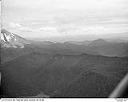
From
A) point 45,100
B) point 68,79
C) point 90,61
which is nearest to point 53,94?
point 45,100

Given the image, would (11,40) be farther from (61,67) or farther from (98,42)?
(98,42)

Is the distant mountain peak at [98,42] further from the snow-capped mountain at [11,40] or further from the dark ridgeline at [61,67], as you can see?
the snow-capped mountain at [11,40]

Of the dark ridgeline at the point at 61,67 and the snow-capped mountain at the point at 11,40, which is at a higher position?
the snow-capped mountain at the point at 11,40

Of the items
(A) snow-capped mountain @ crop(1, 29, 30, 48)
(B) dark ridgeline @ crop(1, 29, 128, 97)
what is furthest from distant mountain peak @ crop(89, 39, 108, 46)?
(A) snow-capped mountain @ crop(1, 29, 30, 48)

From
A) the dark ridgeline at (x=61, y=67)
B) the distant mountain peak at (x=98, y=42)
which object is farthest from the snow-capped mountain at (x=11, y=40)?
the distant mountain peak at (x=98, y=42)

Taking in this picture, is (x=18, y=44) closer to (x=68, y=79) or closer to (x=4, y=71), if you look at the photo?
(x=4, y=71)

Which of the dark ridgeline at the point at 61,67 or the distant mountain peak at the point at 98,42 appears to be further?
the distant mountain peak at the point at 98,42

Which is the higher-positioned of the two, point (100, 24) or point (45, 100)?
point (100, 24)
